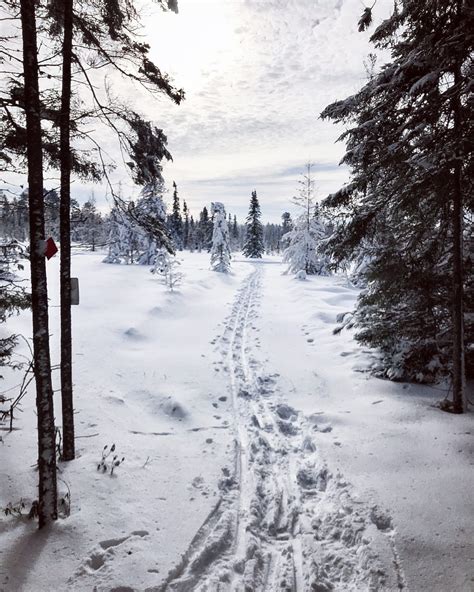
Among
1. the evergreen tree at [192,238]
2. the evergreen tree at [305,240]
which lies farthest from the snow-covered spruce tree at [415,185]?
the evergreen tree at [192,238]

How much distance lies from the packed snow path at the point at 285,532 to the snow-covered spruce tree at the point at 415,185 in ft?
10.7

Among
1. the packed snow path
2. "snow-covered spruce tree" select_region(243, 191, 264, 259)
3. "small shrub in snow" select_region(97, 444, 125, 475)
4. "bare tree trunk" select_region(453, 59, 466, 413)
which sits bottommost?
the packed snow path

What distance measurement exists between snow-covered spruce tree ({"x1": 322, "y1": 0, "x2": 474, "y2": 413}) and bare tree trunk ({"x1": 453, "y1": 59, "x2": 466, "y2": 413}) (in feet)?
0.06

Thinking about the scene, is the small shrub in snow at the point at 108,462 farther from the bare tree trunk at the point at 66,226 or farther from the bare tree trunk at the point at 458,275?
the bare tree trunk at the point at 458,275

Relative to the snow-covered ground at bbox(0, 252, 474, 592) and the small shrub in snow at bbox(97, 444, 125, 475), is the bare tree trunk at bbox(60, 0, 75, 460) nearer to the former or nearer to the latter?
the small shrub in snow at bbox(97, 444, 125, 475)

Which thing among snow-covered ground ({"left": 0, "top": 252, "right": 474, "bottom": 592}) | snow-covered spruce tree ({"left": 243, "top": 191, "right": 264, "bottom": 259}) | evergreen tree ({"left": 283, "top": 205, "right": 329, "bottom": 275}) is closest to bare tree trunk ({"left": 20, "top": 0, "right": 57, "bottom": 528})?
snow-covered ground ({"left": 0, "top": 252, "right": 474, "bottom": 592})

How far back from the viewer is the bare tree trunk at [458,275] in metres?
6.26

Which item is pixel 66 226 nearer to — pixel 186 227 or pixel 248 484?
pixel 248 484

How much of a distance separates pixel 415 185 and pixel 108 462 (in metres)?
7.06

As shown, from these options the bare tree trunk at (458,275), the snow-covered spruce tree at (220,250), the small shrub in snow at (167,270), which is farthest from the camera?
the snow-covered spruce tree at (220,250)

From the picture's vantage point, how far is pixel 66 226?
18.6 feet

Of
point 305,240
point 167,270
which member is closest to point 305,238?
point 305,240

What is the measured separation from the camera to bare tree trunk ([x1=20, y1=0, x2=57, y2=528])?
4133mm

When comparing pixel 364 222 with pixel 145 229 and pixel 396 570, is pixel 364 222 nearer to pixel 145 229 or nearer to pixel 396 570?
pixel 145 229
